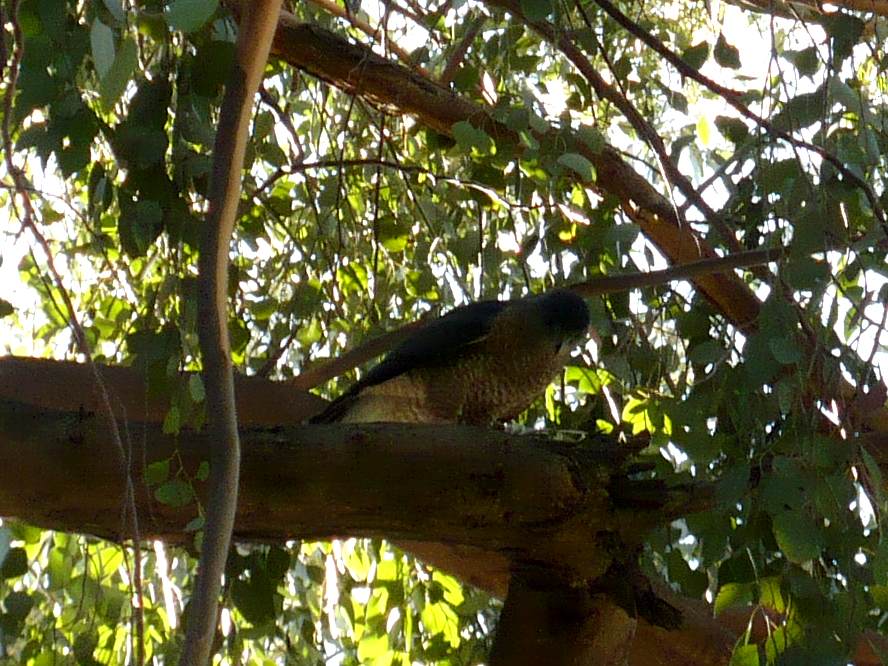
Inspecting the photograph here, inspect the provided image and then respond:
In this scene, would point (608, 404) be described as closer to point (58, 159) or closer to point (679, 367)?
point (679, 367)

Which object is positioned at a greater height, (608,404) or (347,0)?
(347,0)

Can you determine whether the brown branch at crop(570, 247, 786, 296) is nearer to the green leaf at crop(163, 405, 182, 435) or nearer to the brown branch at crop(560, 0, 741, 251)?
the brown branch at crop(560, 0, 741, 251)

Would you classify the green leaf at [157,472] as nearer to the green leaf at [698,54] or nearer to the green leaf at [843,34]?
the green leaf at [843,34]

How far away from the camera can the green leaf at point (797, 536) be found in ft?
4.49

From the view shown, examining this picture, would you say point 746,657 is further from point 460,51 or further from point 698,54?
point 460,51

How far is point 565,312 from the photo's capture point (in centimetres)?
259

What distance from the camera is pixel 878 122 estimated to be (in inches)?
85.6

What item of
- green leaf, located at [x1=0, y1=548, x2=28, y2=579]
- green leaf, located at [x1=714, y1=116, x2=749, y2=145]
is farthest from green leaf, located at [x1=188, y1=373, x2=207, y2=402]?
green leaf, located at [x1=714, y1=116, x2=749, y2=145]

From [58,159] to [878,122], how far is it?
1.44m

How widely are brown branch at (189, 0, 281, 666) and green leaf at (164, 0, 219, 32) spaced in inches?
4.1

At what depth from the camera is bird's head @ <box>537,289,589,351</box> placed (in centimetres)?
256

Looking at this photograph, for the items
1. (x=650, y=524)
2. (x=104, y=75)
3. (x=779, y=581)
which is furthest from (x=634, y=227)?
(x=104, y=75)

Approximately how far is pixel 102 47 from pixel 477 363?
5.63 ft

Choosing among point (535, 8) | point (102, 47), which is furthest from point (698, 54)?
point (102, 47)
